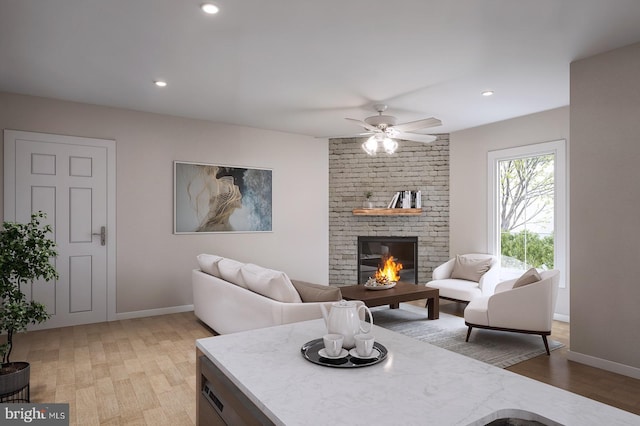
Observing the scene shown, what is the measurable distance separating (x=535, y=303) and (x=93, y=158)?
4930 millimetres

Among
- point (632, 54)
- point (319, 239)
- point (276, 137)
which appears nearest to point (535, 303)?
point (632, 54)

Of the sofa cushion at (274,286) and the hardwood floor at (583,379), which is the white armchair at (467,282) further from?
the sofa cushion at (274,286)

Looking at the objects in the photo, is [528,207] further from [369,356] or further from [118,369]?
[118,369]

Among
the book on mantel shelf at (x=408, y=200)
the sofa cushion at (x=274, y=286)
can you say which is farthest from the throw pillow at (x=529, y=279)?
the book on mantel shelf at (x=408, y=200)

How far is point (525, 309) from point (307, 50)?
300 cm

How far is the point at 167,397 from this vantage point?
278 cm

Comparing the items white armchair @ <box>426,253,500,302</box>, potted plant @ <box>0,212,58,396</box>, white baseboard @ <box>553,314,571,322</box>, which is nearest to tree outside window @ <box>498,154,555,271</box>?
white armchair @ <box>426,253,500,302</box>

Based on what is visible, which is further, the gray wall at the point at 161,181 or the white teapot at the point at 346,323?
the gray wall at the point at 161,181

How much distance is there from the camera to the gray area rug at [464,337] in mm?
3631

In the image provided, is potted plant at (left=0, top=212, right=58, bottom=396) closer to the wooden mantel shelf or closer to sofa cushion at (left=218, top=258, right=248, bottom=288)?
sofa cushion at (left=218, top=258, right=248, bottom=288)

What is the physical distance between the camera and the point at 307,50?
322 cm

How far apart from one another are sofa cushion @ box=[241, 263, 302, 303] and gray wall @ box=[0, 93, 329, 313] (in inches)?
84.8

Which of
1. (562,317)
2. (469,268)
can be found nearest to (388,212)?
(469,268)

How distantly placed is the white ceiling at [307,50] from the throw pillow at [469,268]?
2.04m
